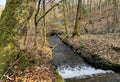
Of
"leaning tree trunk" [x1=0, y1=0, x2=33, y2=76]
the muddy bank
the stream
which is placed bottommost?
the stream

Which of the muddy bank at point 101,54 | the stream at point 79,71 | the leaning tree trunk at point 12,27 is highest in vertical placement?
the leaning tree trunk at point 12,27

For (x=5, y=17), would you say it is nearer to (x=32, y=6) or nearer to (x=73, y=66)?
(x=32, y=6)

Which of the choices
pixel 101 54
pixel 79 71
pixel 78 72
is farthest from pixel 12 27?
pixel 101 54

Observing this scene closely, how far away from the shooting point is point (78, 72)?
573 inches

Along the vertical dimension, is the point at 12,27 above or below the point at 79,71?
above

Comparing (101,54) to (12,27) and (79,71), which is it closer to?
(79,71)

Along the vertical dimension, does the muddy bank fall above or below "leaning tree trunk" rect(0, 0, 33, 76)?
below

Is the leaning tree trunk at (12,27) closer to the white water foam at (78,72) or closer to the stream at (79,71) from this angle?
the stream at (79,71)

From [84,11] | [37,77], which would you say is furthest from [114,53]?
[84,11]

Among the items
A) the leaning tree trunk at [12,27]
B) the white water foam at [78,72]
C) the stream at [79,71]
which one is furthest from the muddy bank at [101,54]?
the leaning tree trunk at [12,27]

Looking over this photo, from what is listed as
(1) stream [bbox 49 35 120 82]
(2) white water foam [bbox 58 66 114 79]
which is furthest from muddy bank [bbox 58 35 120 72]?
(2) white water foam [bbox 58 66 114 79]

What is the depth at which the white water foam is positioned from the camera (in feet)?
45.5

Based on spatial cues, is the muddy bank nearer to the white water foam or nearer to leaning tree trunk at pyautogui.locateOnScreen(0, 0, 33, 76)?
the white water foam

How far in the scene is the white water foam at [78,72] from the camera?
1387cm
